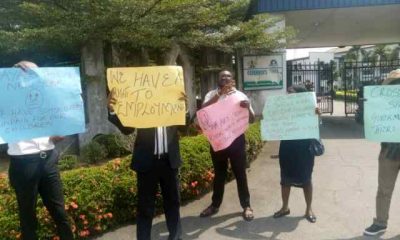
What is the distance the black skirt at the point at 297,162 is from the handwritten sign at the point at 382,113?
29.2 inches

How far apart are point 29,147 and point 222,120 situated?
2146 millimetres

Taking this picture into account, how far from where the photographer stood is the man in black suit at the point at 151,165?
4.19m

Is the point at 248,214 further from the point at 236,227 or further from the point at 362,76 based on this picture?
the point at 362,76

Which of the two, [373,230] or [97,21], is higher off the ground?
[97,21]

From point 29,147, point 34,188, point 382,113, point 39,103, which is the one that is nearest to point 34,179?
point 34,188

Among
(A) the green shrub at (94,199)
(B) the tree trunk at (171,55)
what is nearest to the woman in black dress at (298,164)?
(A) the green shrub at (94,199)

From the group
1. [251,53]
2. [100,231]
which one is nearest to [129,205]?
[100,231]

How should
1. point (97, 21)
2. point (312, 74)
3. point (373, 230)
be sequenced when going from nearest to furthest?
point (373, 230) → point (97, 21) → point (312, 74)

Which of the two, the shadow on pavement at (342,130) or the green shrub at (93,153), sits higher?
the green shrub at (93,153)

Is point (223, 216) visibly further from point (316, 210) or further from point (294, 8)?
point (294, 8)

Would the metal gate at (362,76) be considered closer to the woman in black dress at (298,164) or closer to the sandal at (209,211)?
the woman in black dress at (298,164)

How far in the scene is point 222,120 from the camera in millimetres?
5016

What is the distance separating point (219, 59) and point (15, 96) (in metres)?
9.90

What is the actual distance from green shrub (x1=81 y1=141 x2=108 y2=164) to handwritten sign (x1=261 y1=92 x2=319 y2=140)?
3.51 meters
